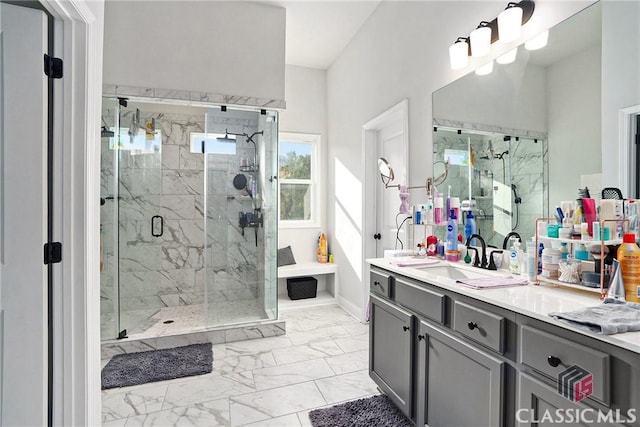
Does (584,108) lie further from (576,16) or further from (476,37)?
(476,37)

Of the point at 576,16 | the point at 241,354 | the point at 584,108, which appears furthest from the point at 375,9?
the point at 241,354

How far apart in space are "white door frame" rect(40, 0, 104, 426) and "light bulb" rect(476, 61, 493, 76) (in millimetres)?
2175

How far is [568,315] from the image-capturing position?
992 millimetres

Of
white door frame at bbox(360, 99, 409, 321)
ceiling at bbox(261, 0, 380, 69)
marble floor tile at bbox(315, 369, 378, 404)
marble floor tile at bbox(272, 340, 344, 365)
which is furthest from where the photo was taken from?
white door frame at bbox(360, 99, 409, 321)

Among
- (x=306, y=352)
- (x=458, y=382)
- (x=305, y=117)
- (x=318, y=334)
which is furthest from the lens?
(x=305, y=117)

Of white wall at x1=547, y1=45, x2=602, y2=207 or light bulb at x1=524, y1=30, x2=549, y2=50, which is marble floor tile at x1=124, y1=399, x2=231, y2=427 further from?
light bulb at x1=524, y1=30, x2=549, y2=50

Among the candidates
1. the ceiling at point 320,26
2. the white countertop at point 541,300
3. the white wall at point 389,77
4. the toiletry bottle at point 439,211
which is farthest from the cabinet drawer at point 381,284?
the ceiling at point 320,26

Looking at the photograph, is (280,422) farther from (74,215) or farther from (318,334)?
(74,215)

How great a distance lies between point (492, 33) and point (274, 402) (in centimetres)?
271

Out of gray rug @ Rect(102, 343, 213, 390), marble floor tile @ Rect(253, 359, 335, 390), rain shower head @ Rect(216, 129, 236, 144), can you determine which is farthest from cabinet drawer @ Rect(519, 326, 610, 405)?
rain shower head @ Rect(216, 129, 236, 144)

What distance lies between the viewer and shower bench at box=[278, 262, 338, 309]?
4.18m

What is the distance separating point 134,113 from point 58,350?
2663 mm

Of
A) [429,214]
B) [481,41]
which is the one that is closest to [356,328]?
[429,214]

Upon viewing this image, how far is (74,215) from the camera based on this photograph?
153cm
